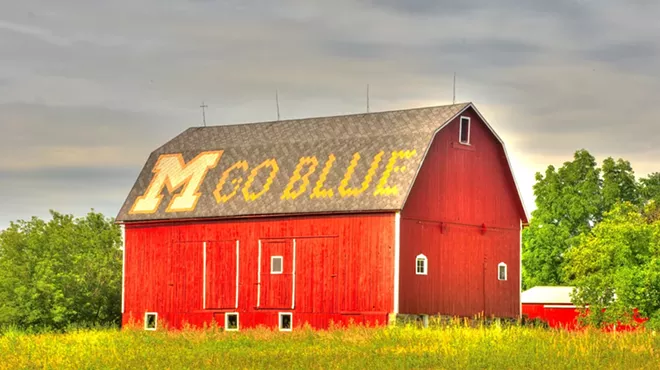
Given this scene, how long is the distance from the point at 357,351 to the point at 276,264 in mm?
14546

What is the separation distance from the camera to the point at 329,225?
44500mm

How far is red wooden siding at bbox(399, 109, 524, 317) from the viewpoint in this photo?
43594 mm

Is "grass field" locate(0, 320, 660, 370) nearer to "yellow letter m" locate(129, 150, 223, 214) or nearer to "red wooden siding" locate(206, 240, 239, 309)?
"red wooden siding" locate(206, 240, 239, 309)

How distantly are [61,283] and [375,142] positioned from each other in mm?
17219

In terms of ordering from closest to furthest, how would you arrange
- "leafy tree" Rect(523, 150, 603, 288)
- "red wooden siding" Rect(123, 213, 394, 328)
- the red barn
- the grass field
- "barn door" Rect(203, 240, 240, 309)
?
the grass field → "red wooden siding" Rect(123, 213, 394, 328) → the red barn → "barn door" Rect(203, 240, 240, 309) → "leafy tree" Rect(523, 150, 603, 288)

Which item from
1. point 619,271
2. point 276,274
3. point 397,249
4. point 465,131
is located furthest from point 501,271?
point 619,271

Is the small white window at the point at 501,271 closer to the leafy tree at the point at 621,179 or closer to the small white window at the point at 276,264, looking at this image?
the small white window at the point at 276,264

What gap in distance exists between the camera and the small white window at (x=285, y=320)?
148 ft

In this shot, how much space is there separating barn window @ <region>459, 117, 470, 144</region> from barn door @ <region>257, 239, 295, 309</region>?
277 inches

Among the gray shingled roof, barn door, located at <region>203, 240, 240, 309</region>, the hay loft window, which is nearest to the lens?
the gray shingled roof

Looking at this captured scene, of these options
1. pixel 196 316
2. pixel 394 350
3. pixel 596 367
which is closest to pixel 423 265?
pixel 196 316

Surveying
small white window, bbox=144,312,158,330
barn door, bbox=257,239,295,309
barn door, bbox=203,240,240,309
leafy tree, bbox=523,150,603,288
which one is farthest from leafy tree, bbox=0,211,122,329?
leafy tree, bbox=523,150,603,288

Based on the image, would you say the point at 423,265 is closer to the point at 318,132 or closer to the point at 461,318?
the point at 461,318

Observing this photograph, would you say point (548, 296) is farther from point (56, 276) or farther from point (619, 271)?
point (56, 276)
